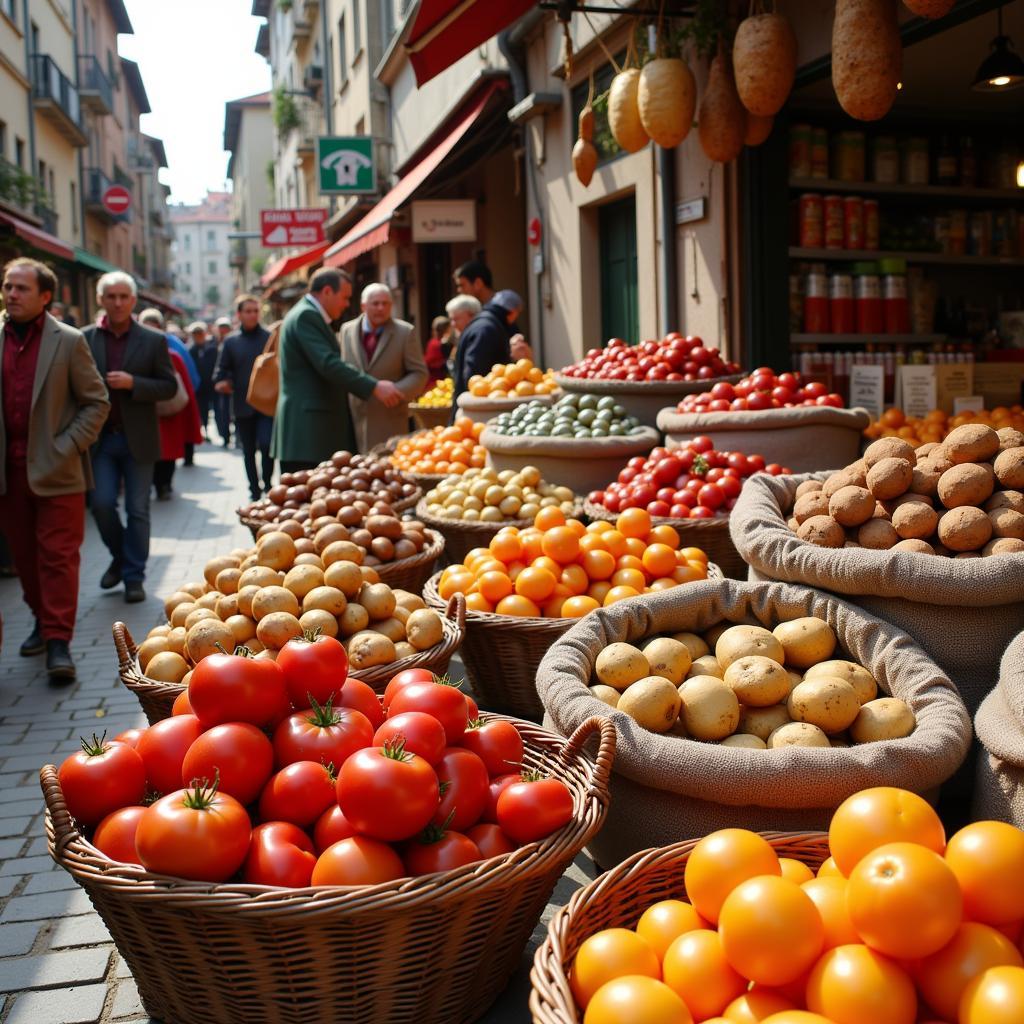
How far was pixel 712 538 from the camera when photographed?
16.1 ft

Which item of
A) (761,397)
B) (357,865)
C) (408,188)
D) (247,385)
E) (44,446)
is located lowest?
(357,865)

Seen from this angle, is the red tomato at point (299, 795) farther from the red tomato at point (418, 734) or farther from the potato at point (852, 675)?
the potato at point (852, 675)

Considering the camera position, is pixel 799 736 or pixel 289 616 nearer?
pixel 799 736

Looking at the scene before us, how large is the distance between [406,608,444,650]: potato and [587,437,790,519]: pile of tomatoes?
1725 millimetres

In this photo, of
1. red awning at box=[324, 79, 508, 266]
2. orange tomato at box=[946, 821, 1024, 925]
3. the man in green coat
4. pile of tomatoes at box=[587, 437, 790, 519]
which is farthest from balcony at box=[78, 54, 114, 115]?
orange tomato at box=[946, 821, 1024, 925]

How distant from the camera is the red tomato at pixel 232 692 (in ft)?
7.83

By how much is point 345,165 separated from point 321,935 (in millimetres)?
17501

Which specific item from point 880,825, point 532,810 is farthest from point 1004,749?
point 532,810

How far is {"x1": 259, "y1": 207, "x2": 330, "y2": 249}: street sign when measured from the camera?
21.8 m

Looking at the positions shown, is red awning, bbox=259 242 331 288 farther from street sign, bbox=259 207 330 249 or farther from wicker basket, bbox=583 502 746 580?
wicker basket, bbox=583 502 746 580

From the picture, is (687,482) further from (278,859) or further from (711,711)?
(278,859)

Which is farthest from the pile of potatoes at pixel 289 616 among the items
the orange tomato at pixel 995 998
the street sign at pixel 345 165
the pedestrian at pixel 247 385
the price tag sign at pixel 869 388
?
the street sign at pixel 345 165

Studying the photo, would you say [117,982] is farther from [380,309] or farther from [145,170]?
[145,170]

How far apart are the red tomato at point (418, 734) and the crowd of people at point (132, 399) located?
3576 millimetres
